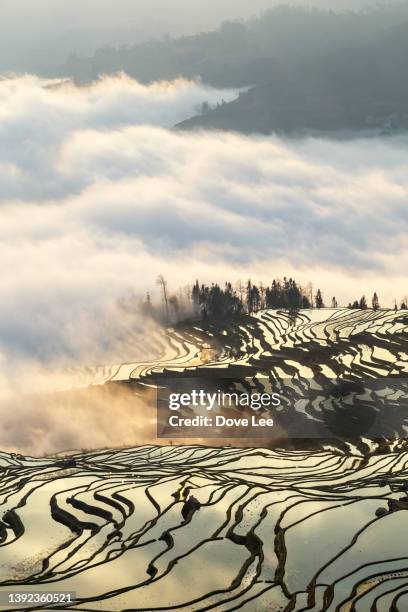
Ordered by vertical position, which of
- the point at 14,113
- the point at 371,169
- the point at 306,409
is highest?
the point at 14,113

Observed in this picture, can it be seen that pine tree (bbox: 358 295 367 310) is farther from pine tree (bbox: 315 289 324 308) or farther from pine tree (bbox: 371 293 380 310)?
pine tree (bbox: 315 289 324 308)

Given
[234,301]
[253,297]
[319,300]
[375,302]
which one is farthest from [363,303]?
[234,301]

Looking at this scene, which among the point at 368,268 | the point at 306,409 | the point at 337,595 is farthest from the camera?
the point at 368,268

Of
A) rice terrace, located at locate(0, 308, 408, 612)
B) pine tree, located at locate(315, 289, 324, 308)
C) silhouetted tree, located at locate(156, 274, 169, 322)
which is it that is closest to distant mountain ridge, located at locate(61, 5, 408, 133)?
silhouetted tree, located at locate(156, 274, 169, 322)

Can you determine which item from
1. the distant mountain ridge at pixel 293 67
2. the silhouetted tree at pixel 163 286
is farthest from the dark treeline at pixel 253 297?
the distant mountain ridge at pixel 293 67

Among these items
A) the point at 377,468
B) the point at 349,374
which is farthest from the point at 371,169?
the point at 377,468

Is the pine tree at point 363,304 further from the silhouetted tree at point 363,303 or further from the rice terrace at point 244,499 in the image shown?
the rice terrace at point 244,499

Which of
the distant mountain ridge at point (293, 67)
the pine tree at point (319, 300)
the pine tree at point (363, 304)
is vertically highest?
the distant mountain ridge at point (293, 67)

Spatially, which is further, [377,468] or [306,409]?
[306,409]

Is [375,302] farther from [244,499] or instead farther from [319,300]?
[244,499]

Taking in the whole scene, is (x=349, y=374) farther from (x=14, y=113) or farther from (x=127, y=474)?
(x=14, y=113)

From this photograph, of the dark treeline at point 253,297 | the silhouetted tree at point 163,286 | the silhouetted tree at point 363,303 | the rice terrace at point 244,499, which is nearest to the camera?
the rice terrace at point 244,499
